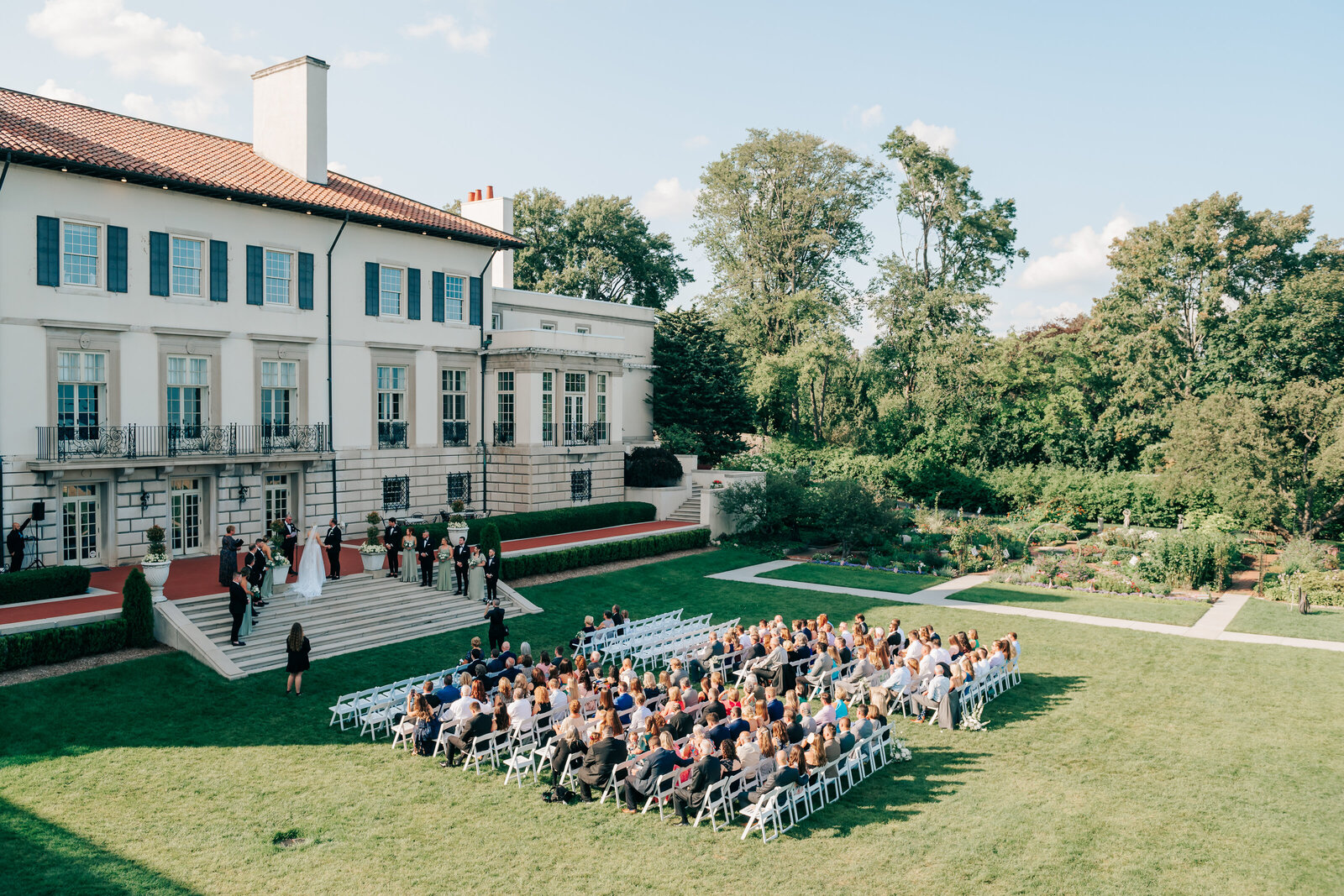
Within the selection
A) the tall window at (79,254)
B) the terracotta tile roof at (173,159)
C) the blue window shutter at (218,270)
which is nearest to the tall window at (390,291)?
the terracotta tile roof at (173,159)

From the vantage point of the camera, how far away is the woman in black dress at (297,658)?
1764 cm

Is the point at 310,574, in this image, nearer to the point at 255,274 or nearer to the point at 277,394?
the point at 277,394

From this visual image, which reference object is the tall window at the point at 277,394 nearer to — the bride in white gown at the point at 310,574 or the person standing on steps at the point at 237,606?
the bride in white gown at the point at 310,574

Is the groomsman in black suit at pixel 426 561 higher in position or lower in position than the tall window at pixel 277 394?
lower

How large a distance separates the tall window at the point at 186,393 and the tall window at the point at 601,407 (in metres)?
14.9

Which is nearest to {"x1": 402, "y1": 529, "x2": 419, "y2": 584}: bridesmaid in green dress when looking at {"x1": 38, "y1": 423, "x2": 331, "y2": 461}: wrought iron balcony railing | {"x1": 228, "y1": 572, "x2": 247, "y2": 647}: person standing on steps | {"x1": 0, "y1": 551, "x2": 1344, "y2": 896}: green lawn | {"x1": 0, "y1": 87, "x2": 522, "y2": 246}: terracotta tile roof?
{"x1": 228, "y1": 572, "x2": 247, "y2": 647}: person standing on steps

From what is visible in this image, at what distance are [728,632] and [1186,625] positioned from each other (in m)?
13.0

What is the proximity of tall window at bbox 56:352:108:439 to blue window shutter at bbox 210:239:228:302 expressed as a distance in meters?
3.65

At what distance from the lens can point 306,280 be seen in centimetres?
2980

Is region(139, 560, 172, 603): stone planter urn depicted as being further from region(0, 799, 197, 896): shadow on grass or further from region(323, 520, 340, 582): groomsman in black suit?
region(0, 799, 197, 896): shadow on grass

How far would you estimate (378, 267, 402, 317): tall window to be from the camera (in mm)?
32219

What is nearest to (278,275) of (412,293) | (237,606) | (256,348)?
(256,348)

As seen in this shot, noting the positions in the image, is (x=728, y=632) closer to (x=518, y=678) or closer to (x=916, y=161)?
(x=518, y=678)

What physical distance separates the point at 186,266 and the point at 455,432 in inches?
435
